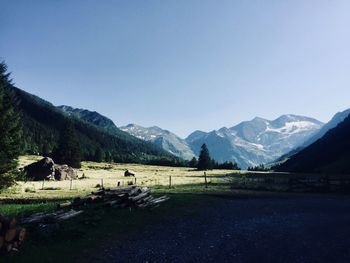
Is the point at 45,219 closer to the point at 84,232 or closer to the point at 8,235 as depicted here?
the point at 84,232

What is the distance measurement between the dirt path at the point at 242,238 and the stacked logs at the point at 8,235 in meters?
3.50

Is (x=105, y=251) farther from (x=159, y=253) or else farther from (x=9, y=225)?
(x=9, y=225)

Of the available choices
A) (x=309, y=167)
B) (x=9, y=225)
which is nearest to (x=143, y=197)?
(x=9, y=225)

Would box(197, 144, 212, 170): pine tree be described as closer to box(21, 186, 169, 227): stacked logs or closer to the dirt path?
the dirt path

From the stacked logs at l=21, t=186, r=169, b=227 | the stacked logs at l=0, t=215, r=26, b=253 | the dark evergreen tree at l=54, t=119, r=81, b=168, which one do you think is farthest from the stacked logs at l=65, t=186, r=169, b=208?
the dark evergreen tree at l=54, t=119, r=81, b=168

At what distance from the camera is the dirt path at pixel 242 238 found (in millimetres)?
15766

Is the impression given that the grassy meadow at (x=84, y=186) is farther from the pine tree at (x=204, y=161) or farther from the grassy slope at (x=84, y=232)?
the pine tree at (x=204, y=161)

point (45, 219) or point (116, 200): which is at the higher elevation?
point (116, 200)

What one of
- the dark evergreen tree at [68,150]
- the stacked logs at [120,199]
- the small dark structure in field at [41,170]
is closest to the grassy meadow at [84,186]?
the small dark structure in field at [41,170]

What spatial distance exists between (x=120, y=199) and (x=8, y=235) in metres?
11.1

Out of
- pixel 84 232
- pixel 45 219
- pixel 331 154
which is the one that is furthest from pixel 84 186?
pixel 331 154

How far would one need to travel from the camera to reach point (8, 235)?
1506 centimetres

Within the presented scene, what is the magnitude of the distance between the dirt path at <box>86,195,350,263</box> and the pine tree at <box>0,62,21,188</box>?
20826 millimetres

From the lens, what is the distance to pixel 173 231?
68.2 feet
